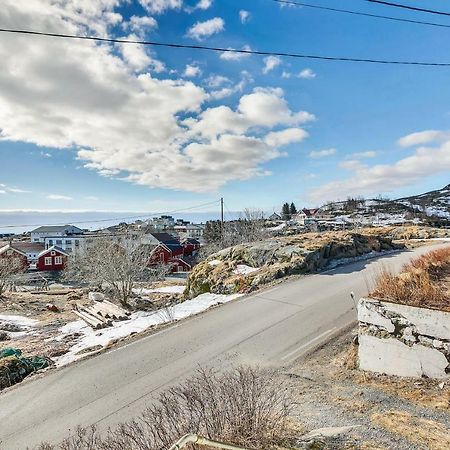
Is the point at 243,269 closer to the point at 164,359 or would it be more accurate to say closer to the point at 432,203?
the point at 164,359

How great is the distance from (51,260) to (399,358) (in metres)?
60.2

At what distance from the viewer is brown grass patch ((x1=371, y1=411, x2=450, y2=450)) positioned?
3.77 m

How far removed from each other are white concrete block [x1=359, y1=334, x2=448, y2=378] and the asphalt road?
1.61 metres

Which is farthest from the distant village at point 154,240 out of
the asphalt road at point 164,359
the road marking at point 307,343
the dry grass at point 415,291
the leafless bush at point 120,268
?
the dry grass at point 415,291

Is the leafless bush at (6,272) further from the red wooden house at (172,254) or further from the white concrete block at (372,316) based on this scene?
the white concrete block at (372,316)

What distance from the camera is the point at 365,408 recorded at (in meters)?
4.71

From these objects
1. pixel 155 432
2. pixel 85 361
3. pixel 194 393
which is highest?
pixel 194 393

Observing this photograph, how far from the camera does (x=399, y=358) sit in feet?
19.4

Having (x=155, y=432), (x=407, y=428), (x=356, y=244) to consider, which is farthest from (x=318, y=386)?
(x=356, y=244)

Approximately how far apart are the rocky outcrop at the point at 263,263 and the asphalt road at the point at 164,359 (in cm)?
250

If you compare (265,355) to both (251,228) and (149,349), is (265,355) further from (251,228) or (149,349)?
(251,228)

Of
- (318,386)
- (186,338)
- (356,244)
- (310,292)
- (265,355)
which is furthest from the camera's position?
(356,244)

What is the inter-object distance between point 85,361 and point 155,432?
552cm

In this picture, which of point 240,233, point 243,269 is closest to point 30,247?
point 240,233
